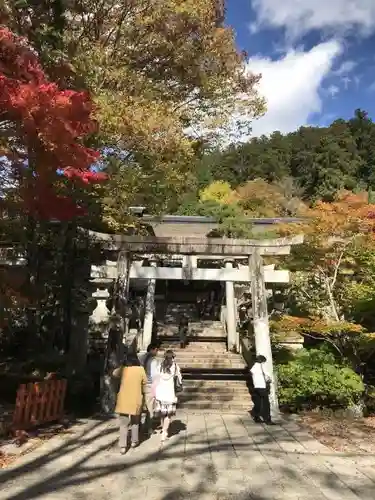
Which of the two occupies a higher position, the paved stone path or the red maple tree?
the red maple tree

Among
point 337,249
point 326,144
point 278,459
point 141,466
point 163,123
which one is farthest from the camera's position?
point 326,144

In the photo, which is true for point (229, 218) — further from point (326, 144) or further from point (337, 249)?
point (326, 144)

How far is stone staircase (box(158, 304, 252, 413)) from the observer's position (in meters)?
11.9

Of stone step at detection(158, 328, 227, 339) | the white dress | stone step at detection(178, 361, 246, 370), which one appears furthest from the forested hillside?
the white dress

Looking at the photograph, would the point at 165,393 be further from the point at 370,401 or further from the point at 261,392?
the point at 370,401

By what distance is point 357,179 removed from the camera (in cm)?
5356

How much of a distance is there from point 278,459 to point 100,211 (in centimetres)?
697

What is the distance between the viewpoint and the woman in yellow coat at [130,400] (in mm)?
7066

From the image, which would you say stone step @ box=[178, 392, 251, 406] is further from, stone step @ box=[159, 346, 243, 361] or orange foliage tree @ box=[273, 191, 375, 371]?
stone step @ box=[159, 346, 243, 361]

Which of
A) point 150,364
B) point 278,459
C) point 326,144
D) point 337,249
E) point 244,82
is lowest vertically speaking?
point 278,459

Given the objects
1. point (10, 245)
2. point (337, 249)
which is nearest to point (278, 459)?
point (337, 249)

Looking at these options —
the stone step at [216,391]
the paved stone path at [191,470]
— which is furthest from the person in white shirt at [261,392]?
the stone step at [216,391]

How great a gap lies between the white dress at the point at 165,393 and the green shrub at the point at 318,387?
4.33 m

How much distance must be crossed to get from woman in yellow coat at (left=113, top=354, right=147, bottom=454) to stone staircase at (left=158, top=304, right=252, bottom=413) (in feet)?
14.5
